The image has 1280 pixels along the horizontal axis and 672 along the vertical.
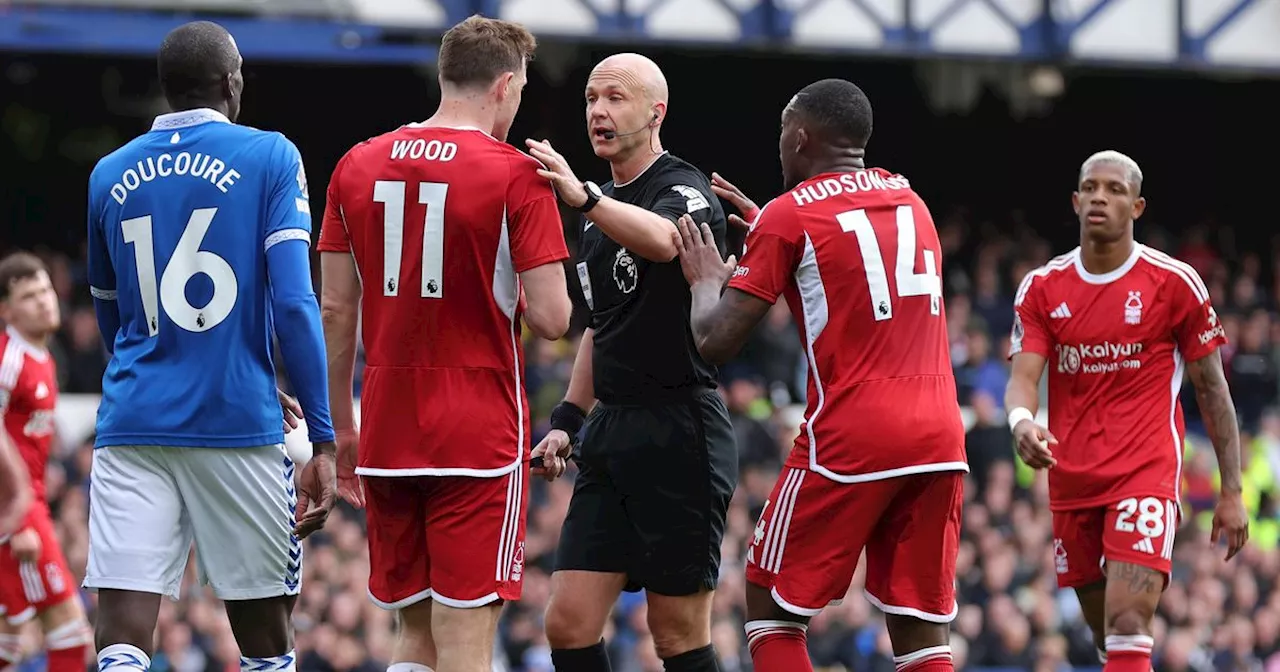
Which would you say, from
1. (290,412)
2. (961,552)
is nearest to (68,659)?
(290,412)

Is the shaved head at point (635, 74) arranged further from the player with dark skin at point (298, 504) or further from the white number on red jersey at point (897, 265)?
the player with dark skin at point (298, 504)

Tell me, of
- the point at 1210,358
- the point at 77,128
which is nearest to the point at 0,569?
the point at 1210,358

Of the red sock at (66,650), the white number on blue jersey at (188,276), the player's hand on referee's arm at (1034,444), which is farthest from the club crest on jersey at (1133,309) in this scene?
the red sock at (66,650)

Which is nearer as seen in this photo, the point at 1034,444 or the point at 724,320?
the point at 724,320

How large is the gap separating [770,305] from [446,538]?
4.65 feet

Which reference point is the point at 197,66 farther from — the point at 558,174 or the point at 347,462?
the point at 347,462

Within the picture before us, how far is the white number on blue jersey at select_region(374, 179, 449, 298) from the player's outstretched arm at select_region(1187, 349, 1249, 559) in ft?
12.1

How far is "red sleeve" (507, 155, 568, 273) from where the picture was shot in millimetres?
6121

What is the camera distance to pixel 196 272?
20.3ft

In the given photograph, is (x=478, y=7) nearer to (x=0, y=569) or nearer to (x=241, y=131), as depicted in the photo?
(x=0, y=569)

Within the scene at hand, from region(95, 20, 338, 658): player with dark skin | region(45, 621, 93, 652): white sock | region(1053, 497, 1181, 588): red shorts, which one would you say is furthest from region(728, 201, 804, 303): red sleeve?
region(45, 621, 93, 652): white sock

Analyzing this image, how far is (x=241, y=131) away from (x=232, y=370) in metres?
0.81

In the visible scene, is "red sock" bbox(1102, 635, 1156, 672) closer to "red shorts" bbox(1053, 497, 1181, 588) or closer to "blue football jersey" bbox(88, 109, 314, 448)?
"red shorts" bbox(1053, 497, 1181, 588)

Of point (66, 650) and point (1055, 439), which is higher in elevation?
point (1055, 439)
